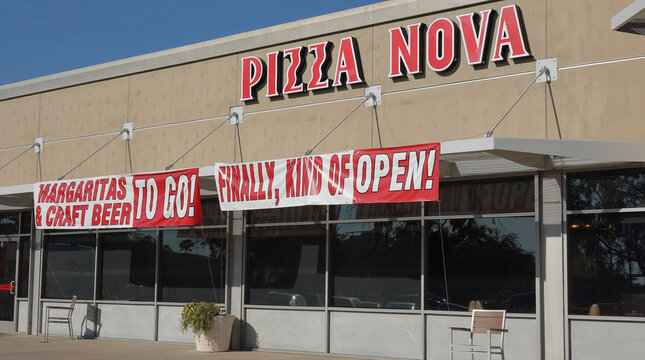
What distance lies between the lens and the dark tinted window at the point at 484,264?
1395 centimetres

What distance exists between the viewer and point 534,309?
13.7 metres

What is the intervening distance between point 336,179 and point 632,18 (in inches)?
231

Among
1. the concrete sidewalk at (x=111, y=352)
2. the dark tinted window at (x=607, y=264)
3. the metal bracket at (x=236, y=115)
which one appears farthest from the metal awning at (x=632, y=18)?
the metal bracket at (x=236, y=115)

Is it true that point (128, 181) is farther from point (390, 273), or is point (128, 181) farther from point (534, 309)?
point (534, 309)

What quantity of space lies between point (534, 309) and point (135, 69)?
1073cm

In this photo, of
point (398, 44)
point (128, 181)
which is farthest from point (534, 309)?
point (128, 181)

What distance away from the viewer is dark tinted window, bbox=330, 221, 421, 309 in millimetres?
15141

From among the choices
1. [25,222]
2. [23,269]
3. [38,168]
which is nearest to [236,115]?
[38,168]

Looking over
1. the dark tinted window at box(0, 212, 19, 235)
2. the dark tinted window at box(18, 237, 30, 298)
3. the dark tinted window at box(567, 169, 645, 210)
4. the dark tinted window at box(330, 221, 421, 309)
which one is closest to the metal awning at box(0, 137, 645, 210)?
the dark tinted window at box(567, 169, 645, 210)

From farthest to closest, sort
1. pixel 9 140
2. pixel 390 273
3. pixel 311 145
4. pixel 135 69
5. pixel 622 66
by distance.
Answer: pixel 9 140 → pixel 135 69 → pixel 311 145 → pixel 390 273 → pixel 622 66

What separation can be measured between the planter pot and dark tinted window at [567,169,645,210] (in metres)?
6.99

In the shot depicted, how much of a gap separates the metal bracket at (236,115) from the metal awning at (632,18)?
8939 millimetres

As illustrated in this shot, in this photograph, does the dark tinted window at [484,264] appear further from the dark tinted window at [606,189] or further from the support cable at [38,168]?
the support cable at [38,168]

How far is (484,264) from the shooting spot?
14.4 metres
